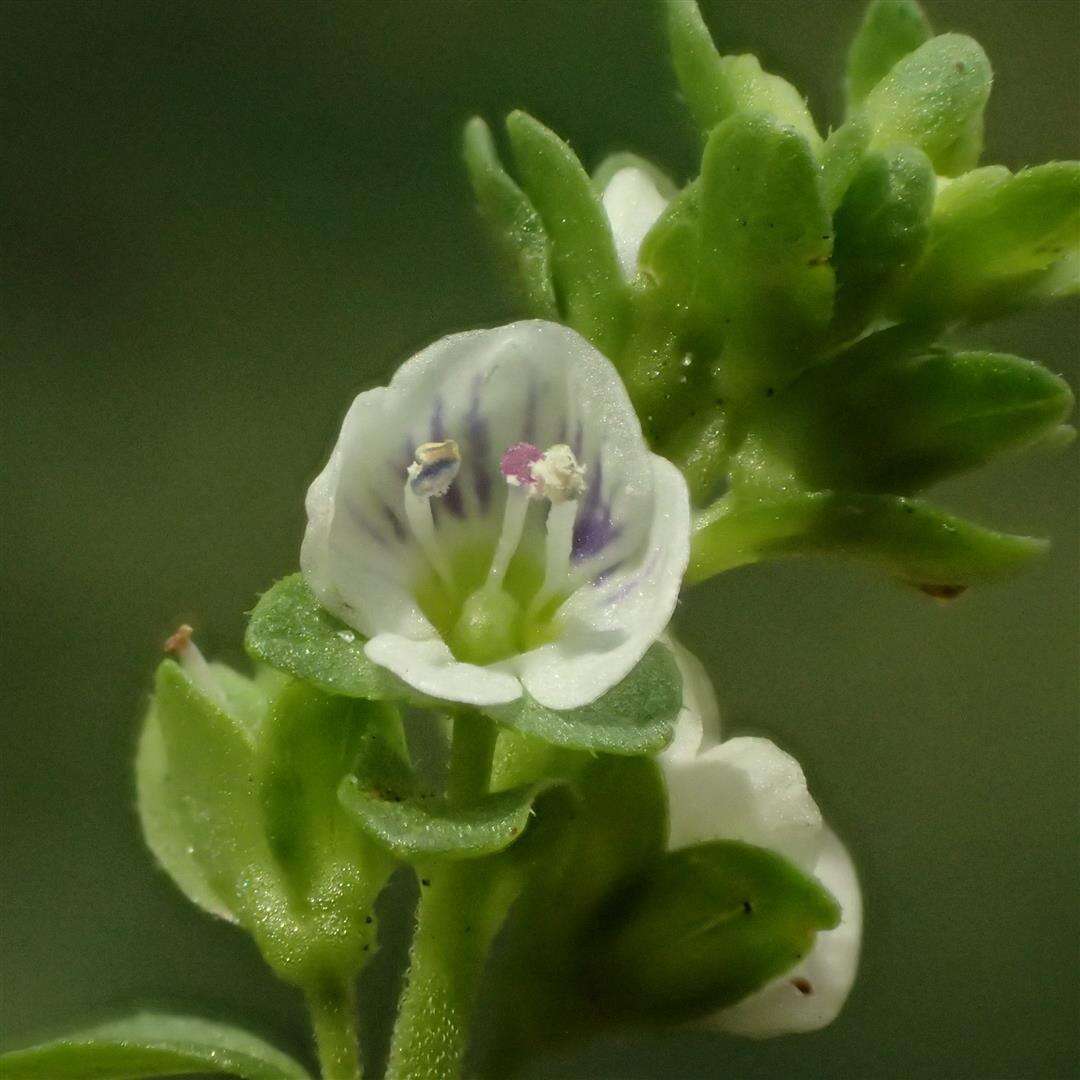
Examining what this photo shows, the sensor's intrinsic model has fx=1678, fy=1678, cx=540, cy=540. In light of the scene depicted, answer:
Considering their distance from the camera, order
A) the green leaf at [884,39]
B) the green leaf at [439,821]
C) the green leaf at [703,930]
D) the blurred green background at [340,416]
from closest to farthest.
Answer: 1. the green leaf at [439,821]
2. the green leaf at [703,930]
3. the green leaf at [884,39]
4. the blurred green background at [340,416]

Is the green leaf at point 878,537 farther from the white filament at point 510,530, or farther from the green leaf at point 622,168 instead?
the green leaf at point 622,168

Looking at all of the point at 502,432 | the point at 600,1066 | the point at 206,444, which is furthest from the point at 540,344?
the point at 206,444

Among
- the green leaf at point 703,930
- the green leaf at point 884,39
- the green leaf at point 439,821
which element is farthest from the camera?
the green leaf at point 884,39

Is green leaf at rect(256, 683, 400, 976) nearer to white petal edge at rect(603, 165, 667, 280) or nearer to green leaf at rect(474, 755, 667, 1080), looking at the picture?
green leaf at rect(474, 755, 667, 1080)

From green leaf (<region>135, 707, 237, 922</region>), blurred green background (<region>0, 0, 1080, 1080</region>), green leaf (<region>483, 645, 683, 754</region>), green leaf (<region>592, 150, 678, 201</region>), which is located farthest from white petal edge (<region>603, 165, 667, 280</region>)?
blurred green background (<region>0, 0, 1080, 1080</region>)

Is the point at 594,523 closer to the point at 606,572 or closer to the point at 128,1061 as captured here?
the point at 606,572

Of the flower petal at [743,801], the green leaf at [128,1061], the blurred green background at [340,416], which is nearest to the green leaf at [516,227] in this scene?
the flower petal at [743,801]
